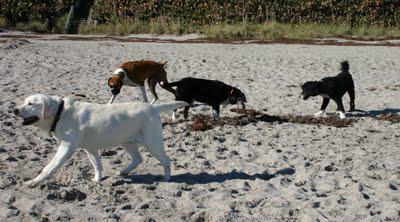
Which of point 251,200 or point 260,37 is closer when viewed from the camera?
point 251,200

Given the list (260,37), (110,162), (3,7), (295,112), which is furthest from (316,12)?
(110,162)

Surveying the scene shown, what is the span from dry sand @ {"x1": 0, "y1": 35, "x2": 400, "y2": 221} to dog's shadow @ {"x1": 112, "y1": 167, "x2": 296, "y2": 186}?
1 centimetres

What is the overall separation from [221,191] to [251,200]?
1.27ft

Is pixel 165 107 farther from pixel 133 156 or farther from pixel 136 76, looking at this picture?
pixel 136 76

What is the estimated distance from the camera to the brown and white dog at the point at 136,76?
35.8 feet

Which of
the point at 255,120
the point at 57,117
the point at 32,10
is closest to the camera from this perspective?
the point at 57,117

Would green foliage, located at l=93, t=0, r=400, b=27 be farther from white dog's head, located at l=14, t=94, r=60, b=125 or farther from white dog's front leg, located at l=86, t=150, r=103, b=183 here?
white dog's head, located at l=14, t=94, r=60, b=125

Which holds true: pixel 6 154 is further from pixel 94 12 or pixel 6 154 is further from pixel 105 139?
pixel 94 12

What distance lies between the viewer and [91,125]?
6.20 metres

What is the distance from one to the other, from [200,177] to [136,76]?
191 inches

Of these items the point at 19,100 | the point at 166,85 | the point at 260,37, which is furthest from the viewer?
the point at 260,37

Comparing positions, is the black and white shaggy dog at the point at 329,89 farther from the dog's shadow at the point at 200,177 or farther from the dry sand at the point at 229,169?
the dog's shadow at the point at 200,177

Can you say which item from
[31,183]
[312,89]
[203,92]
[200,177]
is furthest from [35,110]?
[312,89]

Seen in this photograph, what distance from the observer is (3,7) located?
35.2m
